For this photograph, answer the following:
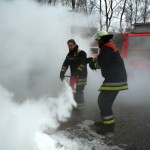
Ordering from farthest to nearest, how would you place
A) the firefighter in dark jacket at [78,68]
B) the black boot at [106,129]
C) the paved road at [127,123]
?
the firefighter in dark jacket at [78,68] → the black boot at [106,129] → the paved road at [127,123]

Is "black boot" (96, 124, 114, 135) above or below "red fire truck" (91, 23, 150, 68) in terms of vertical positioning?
below

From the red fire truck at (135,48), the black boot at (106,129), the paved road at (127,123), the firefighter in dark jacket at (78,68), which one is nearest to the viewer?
the paved road at (127,123)

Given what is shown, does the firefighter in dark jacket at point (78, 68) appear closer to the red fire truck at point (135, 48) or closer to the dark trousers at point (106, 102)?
the dark trousers at point (106, 102)

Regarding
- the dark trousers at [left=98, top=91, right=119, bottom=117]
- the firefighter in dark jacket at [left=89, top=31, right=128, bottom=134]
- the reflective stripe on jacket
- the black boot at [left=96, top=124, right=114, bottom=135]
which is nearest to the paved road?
the black boot at [left=96, top=124, right=114, bottom=135]

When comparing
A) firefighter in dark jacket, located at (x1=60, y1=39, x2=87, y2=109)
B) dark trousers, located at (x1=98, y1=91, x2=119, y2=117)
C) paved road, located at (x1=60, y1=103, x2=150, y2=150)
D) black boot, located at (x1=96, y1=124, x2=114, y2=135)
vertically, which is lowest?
paved road, located at (x1=60, y1=103, x2=150, y2=150)

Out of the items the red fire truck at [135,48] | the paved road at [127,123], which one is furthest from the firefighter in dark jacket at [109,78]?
the red fire truck at [135,48]

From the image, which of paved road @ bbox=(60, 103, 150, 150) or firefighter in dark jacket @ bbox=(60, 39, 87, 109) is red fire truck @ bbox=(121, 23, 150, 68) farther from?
firefighter in dark jacket @ bbox=(60, 39, 87, 109)

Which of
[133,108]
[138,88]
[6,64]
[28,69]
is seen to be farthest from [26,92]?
[138,88]

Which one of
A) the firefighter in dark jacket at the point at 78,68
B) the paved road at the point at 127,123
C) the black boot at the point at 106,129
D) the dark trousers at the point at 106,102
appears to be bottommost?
the paved road at the point at 127,123

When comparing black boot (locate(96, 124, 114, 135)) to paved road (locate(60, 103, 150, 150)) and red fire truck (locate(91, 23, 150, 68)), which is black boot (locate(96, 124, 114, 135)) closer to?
paved road (locate(60, 103, 150, 150))

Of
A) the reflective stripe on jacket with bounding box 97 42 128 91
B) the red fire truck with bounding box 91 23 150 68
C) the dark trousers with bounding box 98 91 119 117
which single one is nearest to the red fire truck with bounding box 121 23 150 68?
the red fire truck with bounding box 91 23 150 68

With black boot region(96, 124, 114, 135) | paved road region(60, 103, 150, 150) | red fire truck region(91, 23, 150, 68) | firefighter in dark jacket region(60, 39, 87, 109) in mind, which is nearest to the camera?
paved road region(60, 103, 150, 150)

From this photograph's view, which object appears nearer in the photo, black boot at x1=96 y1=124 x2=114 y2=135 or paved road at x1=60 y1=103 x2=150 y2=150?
paved road at x1=60 y1=103 x2=150 y2=150

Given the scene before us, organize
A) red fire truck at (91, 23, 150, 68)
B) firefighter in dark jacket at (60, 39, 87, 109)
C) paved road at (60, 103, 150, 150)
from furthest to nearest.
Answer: red fire truck at (91, 23, 150, 68), firefighter in dark jacket at (60, 39, 87, 109), paved road at (60, 103, 150, 150)
